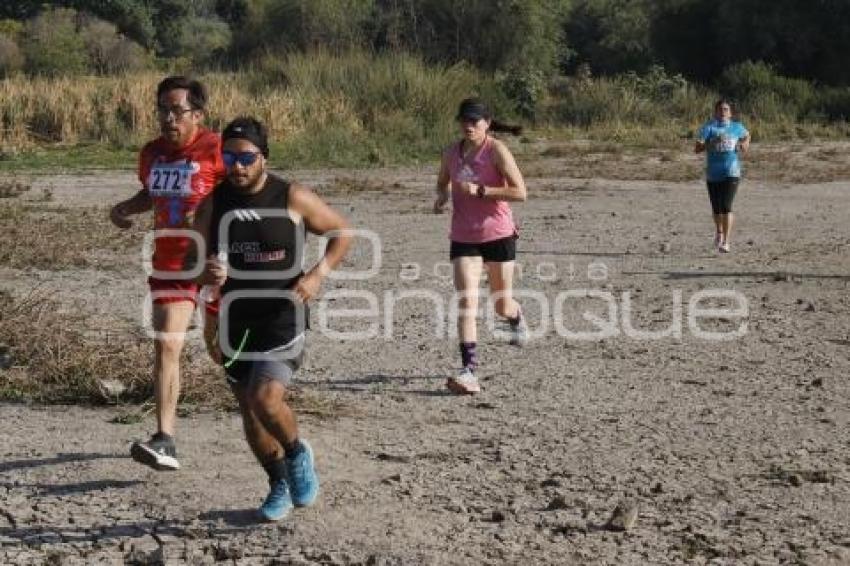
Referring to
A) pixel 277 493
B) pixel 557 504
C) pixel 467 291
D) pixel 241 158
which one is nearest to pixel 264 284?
pixel 241 158

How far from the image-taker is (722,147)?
15.6 m

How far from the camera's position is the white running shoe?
857 cm

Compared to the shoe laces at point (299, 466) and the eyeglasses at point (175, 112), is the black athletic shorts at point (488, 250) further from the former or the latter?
the shoe laces at point (299, 466)

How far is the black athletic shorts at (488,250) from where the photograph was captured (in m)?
9.14

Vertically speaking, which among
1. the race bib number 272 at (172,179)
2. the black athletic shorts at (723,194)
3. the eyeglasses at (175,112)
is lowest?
the black athletic shorts at (723,194)

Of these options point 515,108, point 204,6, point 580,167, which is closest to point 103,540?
point 580,167

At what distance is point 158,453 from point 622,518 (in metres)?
2.17

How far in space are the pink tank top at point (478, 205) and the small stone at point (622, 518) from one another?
3344 millimetres

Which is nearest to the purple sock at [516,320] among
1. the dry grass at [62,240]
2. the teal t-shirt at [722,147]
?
the dry grass at [62,240]

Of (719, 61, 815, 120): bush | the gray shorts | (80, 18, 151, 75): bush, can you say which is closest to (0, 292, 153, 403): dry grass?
the gray shorts

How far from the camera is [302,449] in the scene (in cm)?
609

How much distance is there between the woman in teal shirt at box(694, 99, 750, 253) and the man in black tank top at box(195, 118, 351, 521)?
10096 millimetres

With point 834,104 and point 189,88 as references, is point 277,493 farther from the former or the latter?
point 834,104

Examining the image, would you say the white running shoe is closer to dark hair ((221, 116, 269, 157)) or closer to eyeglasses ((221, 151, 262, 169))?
dark hair ((221, 116, 269, 157))
